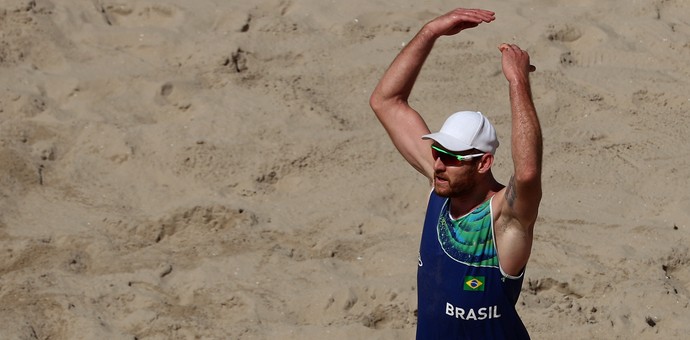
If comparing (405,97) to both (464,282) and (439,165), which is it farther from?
(464,282)

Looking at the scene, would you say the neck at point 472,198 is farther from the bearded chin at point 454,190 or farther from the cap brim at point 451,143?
the cap brim at point 451,143

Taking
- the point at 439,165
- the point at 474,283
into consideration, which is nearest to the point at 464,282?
the point at 474,283

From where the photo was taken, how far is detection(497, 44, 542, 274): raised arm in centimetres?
369

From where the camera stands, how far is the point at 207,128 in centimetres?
639

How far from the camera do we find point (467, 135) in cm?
405

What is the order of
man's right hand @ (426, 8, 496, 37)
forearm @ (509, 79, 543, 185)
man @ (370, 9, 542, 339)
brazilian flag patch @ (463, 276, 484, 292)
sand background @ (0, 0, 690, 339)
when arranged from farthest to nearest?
sand background @ (0, 0, 690, 339) → man's right hand @ (426, 8, 496, 37) → brazilian flag patch @ (463, 276, 484, 292) → man @ (370, 9, 542, 339) → forearm @ (509, 79, 543, 185)

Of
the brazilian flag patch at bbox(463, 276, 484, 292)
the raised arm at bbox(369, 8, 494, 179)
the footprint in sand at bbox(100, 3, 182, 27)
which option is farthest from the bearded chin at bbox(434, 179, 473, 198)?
the footprint in sand at bbox(100, 3, 182, 27)

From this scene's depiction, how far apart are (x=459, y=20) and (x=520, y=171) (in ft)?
2.44

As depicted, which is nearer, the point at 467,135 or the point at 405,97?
the point at 467,135

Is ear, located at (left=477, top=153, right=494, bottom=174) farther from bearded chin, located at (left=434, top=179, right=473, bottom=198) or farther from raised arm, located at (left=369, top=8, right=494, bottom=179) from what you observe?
raised arm, located at (left=369, top=8, right=494, bottom=179)

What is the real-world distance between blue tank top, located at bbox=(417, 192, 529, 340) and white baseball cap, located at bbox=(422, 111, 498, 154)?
184 millimetres

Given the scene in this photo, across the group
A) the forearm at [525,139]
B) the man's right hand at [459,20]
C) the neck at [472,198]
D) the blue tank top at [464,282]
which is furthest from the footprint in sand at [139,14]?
the forearm at [525,139]

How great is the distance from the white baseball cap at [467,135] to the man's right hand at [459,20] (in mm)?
317

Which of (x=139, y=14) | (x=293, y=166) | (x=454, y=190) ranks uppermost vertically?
(x=454, y=190)
